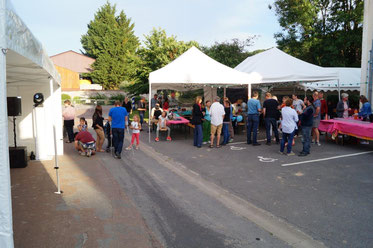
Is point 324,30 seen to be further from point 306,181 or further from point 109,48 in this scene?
point 109,48

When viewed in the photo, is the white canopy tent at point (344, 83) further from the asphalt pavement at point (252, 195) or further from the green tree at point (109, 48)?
the green tree at point (109, 48)

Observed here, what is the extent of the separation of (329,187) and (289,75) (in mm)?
6631

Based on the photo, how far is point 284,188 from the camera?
585 centimetres

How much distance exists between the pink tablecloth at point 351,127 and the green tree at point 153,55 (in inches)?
589

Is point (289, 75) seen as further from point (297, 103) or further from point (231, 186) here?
point (231, 186)

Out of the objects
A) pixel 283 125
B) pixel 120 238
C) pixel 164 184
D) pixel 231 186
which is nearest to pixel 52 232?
pixel 120 238

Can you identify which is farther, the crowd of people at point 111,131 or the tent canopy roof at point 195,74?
the tent canopy roof at point 195,74

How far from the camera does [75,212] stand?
15.5 ft

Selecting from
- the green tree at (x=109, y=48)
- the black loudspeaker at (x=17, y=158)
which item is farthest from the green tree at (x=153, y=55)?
the green tree at (x=109, y=48)

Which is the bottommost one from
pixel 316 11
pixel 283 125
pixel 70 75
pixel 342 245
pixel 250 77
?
pixel 342 245

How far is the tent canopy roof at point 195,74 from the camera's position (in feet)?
35.9

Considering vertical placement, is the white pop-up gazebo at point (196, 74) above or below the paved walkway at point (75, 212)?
above

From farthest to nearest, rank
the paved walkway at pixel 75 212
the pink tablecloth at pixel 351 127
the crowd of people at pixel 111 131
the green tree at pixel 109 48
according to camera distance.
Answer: the green tree at pixel 109 48, the pink tablecloth at pixel 351 127, the crowd of people at pixel 111 131, the paved walkway at pixel 75 212

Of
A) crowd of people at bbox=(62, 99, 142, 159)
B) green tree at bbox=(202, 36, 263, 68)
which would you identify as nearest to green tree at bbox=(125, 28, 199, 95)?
green tree at bbox=(202, 36, 263, 68)
